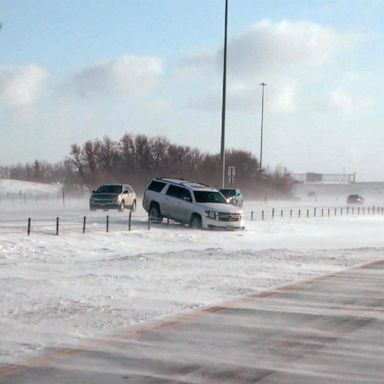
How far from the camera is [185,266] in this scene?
18.4 m

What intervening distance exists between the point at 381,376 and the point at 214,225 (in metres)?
23.8

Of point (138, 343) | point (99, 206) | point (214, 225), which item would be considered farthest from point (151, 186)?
point (138, 343)

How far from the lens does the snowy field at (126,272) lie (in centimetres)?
1036

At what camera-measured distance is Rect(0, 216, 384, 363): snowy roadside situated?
34.0 feet

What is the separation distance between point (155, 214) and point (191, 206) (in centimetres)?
233

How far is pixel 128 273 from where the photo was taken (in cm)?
1642

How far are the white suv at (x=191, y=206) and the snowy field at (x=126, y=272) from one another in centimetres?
71

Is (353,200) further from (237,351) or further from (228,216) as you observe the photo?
(237,351)

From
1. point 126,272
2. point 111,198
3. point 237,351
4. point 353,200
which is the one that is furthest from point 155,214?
point 353,200

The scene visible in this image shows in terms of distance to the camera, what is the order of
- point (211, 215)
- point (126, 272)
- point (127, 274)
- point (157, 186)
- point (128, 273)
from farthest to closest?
point (157, 186)
point (211, 215)
point (126, 272)
point (128, 273)
point (127, 274)

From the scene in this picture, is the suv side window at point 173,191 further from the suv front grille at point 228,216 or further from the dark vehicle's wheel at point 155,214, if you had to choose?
the suv front grille at point 228,216

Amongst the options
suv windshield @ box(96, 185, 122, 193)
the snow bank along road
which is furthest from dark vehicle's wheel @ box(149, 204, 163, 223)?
suv windshield @ box(96, 185, 122, 193)

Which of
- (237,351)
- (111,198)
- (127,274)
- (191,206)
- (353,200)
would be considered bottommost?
(237,351)

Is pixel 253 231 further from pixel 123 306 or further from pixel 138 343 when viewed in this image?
pixel 138 343
